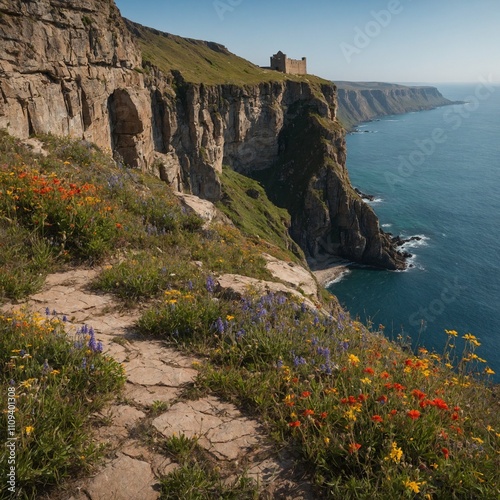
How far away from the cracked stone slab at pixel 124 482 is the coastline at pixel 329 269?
81.1 m

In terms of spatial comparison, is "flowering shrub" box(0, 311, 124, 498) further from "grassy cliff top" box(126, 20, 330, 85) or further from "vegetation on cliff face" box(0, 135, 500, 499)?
"grassy cliff top" box(126, 20, 330, 85)

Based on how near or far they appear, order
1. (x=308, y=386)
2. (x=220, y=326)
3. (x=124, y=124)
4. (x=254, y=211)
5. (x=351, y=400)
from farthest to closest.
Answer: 1. (x=254, y=211)
2. (x=124, y=124)
3. (x=220, y=326)
4. (x=308, y=386)
5. (x=351, y=400)

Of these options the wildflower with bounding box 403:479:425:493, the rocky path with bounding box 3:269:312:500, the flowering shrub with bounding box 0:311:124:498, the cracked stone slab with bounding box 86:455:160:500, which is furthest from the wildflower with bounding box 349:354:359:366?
the flowering shrub with bounding box 0:311:124:498

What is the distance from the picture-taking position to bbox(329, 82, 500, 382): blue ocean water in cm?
6397

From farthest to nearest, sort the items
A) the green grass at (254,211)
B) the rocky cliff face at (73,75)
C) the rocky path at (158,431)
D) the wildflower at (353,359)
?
1. the green grass at (254,211)
2. the rocky cliff face at (73,75)
3. the wildflower at (353,359)
4. the rocky path at (158,431)

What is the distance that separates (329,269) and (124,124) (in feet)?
225

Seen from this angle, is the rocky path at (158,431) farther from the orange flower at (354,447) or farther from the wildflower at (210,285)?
the wildflower at (210,285)

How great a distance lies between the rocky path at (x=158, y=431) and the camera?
3.55m

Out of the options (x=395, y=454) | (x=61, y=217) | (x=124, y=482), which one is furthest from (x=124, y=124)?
(x=395, y=454)

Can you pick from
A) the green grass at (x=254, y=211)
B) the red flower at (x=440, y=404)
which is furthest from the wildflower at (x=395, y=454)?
the green grass at (x=254, y=211)

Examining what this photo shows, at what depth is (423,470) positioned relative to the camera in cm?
372

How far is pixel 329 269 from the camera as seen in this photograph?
92812 millimetres

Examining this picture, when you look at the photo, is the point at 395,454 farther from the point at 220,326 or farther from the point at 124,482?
the point at 220,326

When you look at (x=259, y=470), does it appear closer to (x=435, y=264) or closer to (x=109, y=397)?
(x=109, y=397)
